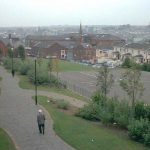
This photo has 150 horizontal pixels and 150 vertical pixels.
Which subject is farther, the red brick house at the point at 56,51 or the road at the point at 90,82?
the red brick house at the point at 56,51

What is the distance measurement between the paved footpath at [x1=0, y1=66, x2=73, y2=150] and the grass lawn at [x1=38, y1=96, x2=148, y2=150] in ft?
1.44

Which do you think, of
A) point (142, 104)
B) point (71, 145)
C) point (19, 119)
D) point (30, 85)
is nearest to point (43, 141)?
point (71, 145)

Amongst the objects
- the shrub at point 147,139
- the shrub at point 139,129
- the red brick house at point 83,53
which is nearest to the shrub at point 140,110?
the shrub at point 139,129

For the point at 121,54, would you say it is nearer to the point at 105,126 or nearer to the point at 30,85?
the point at 30,85

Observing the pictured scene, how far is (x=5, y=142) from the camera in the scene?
16.8m

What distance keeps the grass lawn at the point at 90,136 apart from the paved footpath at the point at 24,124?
0.44 meters

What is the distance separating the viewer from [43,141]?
1708 cm

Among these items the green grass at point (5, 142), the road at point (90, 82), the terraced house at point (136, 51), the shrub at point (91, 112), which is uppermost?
the green grass at point (5, 142)

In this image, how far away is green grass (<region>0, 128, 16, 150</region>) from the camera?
15927 mm

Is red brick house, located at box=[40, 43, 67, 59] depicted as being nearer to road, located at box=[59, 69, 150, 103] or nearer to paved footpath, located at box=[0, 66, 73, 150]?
road, located at box=[59, 69, 150, 103]

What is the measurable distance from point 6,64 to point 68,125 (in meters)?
44.1

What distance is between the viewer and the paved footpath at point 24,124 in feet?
54.2

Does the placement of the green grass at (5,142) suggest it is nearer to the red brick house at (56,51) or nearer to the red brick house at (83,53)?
the red brick house at (83,53)

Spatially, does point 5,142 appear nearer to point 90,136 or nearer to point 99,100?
point 90,136
